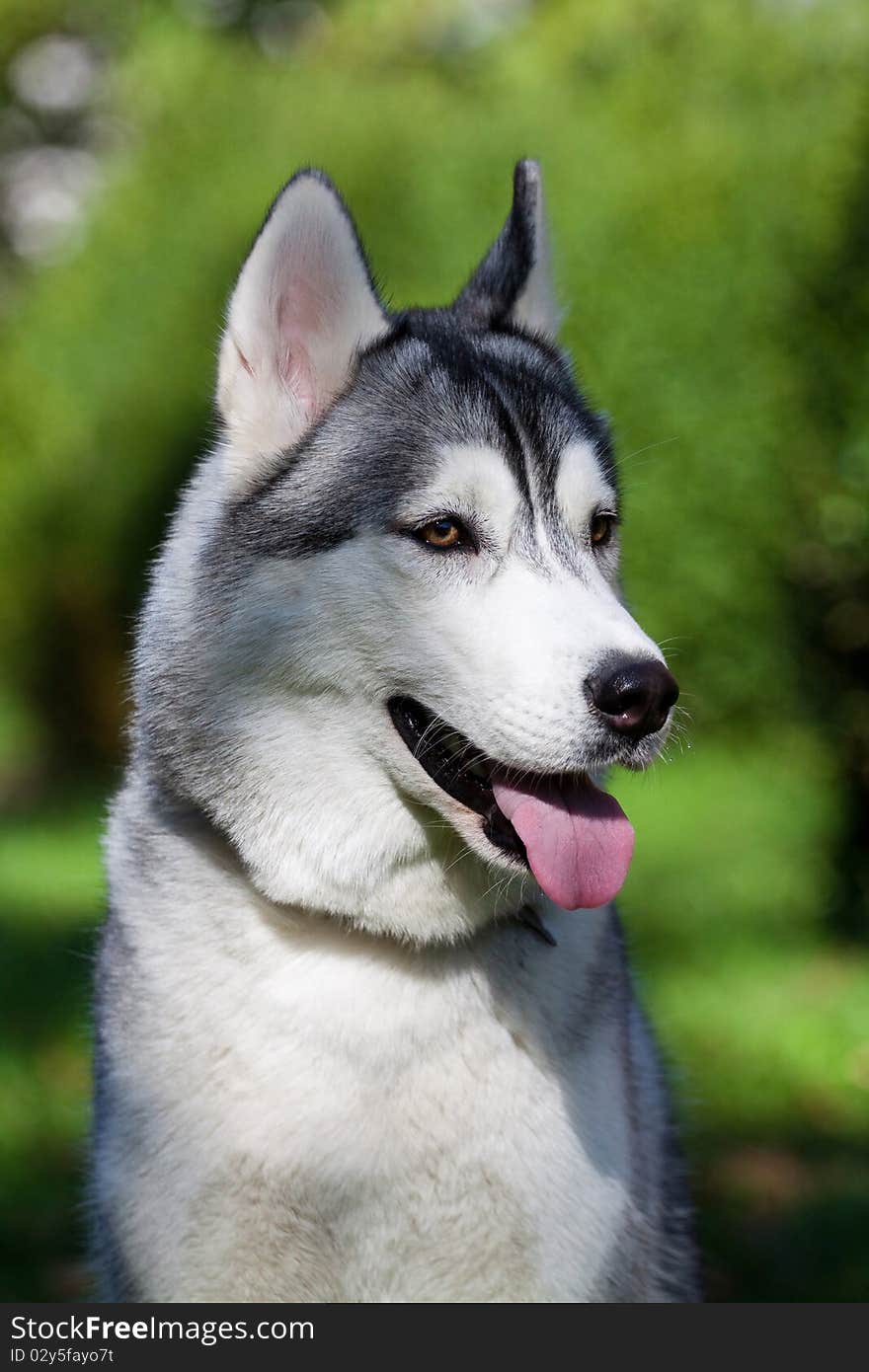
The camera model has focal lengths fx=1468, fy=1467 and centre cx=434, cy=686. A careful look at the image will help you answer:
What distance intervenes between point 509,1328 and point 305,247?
6.52ft

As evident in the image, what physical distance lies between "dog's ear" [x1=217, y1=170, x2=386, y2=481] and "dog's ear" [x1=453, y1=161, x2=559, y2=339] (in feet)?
1.36

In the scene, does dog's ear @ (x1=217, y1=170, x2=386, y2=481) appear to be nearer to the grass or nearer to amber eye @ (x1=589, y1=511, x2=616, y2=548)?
amber eye @ (x1=589, y1=511, x2=616, y2=548)

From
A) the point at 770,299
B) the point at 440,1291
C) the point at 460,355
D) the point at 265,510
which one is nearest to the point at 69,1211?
the point at 440,1291

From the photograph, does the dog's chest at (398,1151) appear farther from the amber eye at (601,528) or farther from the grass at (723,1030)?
the amber eye at (601,528)

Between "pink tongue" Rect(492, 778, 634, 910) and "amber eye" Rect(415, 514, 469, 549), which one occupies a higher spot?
"amber eye" Rect(415, 514, 469, 549)

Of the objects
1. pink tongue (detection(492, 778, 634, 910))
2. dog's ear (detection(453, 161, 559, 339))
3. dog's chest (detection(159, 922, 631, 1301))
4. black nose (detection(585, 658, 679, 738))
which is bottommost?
dog's chest (detection(159, 922, 631, 1301))

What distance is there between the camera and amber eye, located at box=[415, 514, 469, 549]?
2578 millimetres

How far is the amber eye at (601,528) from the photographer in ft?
9.20

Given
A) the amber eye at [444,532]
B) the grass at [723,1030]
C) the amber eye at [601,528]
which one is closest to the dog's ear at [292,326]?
the amber eye at [444,532]

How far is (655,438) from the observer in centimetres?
948

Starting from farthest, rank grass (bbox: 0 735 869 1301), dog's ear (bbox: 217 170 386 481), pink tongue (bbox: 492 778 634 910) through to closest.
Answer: grass (bbox: 0 735 869 1301)
dog's ear (bbox: 217 170 386 481)
pink tongue (bbox: 492 778 634 910)

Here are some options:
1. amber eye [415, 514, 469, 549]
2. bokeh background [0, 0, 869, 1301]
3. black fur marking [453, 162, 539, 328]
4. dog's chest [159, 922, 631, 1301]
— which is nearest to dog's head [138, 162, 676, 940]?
amber eye [415, 514, 469, 549]

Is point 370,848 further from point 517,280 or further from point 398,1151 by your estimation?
point 517,280

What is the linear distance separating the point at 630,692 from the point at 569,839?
0.31 m
